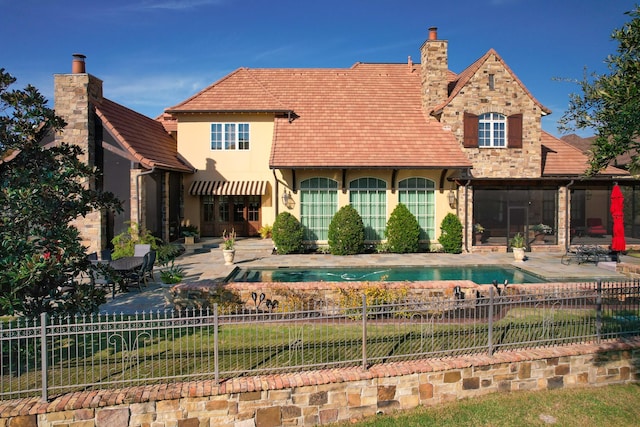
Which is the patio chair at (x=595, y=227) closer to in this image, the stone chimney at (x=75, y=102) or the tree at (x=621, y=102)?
the tree at (x=621, y=102)

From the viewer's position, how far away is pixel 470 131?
22734mm

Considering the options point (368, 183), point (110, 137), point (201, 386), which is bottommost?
point (201, 386)

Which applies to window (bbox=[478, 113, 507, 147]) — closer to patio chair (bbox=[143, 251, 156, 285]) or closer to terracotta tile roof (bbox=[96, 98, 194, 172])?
terracotta tile roof (bbox=[96, 98, 194, 172])

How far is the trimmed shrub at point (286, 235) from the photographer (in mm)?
21359

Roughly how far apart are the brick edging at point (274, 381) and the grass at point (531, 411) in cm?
71

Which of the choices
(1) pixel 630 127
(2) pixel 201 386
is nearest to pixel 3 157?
(2) pixel 201 386

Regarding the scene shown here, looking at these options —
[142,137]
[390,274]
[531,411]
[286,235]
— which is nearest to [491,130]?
[390,274]

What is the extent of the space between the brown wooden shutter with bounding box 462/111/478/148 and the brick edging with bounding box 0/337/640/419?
1517 cm

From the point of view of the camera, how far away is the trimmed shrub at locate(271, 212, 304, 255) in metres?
21.4

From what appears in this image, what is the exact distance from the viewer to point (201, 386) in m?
7.39

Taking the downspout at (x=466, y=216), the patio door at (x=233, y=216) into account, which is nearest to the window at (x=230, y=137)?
the patio door at (x=233, y=216)

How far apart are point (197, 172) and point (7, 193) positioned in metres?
18.4

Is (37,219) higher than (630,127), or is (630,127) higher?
(630,127)

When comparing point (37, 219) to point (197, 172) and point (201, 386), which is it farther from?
point (197, 172)
